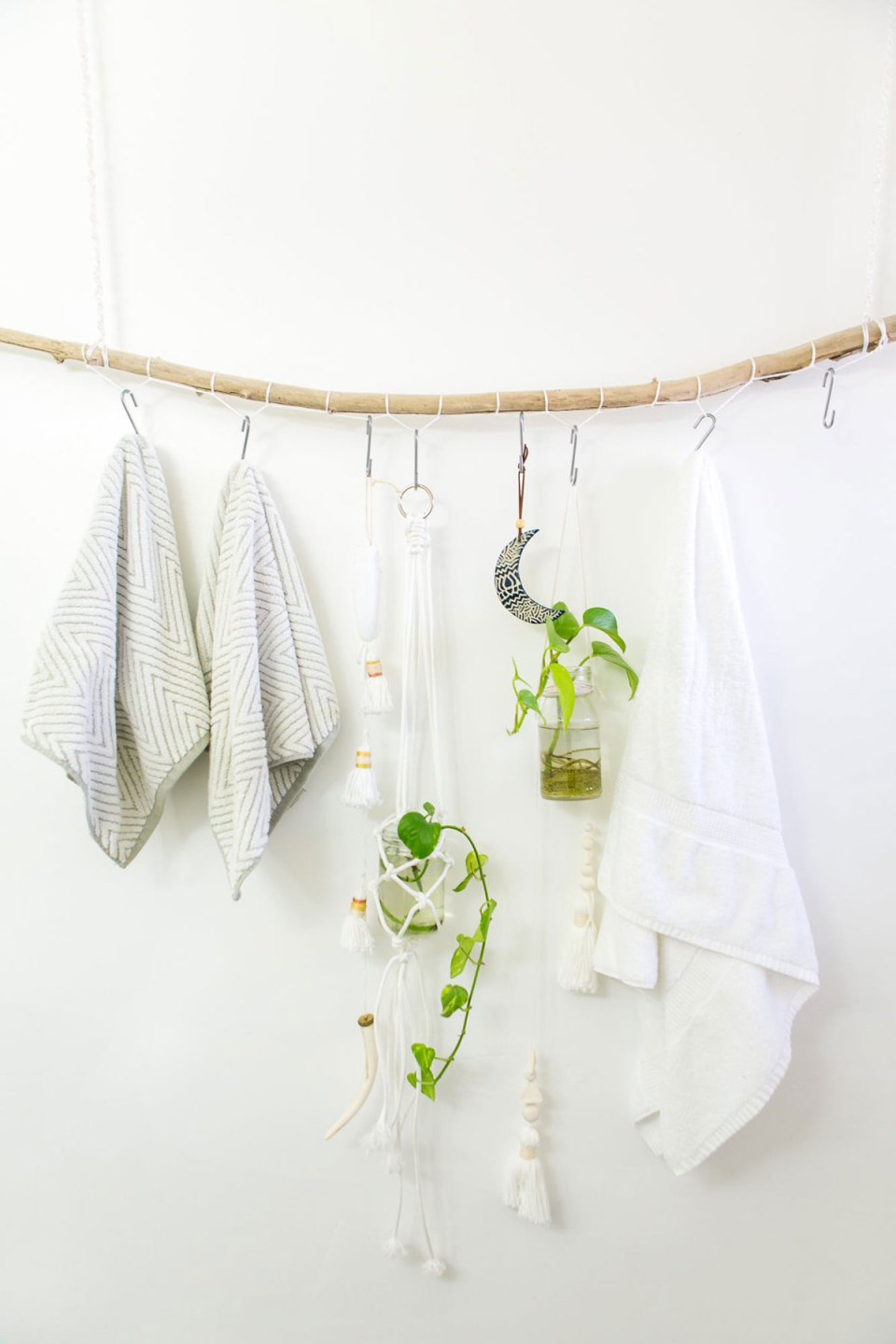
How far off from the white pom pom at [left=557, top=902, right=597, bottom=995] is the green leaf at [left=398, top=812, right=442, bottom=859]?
22 cm

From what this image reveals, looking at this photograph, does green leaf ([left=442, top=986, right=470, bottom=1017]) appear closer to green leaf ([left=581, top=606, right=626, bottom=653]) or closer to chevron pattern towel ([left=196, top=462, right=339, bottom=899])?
chevron pattern towel ([left=196, top=462, right=339, bottom=899])

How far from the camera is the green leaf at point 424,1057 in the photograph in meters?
0.80

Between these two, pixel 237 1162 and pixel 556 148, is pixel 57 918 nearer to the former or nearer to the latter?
pixel 237 1162

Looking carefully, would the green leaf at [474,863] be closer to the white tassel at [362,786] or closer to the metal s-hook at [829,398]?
the white tassel at [362,786]

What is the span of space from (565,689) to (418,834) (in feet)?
0.74

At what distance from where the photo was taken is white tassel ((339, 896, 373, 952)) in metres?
0.81

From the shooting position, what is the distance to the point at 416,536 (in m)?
0.81

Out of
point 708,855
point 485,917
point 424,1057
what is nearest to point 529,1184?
point 424,1057

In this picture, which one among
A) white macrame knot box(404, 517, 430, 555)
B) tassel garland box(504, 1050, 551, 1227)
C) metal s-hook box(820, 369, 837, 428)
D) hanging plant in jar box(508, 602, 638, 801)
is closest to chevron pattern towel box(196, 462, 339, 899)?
white macrame knot box(404, 517, 430, 555)

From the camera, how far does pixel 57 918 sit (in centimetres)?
91

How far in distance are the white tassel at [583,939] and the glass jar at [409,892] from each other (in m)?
0.17

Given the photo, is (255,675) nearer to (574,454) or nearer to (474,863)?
(474,863)

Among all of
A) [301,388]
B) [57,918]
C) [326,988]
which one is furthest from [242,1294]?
[301,388]

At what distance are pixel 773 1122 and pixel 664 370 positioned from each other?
3.11 feet
